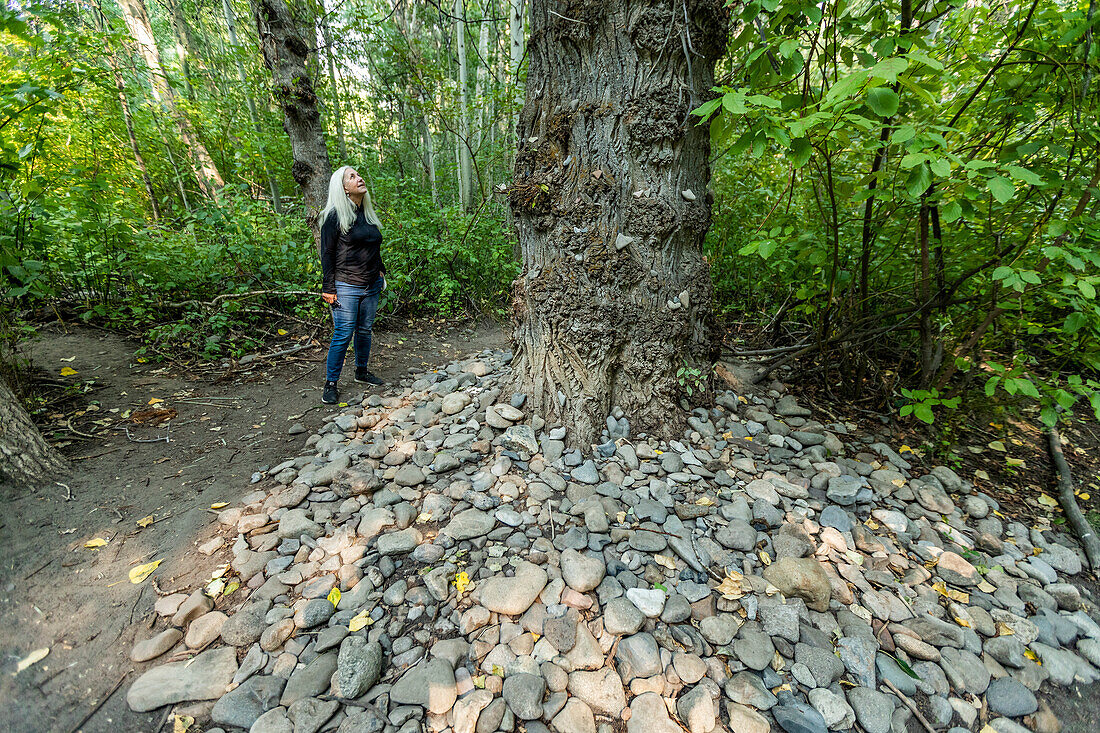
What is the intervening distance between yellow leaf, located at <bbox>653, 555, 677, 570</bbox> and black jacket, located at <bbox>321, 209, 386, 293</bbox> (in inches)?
124

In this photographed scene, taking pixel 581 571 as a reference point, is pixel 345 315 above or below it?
above

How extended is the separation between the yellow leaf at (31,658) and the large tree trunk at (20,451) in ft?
4.20

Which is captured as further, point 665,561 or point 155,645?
point 665,561

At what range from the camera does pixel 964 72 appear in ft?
8.08

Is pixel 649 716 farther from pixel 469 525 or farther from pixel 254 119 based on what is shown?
pixel 254 119

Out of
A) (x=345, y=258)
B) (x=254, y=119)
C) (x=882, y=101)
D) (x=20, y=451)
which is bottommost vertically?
(x=20, y=451)

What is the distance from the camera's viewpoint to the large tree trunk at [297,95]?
4.66 meters

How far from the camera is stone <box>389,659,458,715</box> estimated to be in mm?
1447

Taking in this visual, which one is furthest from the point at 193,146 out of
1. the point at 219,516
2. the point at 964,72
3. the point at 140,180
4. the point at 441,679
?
the point at 964,72

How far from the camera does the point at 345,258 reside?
139 inches

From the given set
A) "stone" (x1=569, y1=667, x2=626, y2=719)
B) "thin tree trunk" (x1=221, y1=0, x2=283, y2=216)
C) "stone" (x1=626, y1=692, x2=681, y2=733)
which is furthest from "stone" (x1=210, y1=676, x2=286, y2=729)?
"thin tree trunk" (x1=221, y1=0, x2=283, y2=216)

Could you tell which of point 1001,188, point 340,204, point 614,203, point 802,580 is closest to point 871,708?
point 802,580

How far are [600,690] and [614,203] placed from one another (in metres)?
2.42

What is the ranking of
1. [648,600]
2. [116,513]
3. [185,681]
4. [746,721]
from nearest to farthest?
[746,721] → [185,681] → [648,600] → [116,513]
